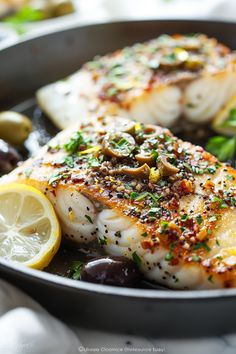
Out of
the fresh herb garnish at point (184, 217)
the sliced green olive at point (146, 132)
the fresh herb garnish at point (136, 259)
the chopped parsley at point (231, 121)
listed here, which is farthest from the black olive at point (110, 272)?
the chopped parsley at point (231, 121)

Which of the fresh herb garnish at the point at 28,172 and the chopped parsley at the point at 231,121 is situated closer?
the fresh herb garnish at the point at 28,172

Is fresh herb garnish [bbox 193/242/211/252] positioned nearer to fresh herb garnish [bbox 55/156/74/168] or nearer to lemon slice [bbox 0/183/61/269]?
lemon slice [bbox 0/183/61/269]

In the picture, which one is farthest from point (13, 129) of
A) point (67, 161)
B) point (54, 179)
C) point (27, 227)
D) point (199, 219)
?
point (199, 219)

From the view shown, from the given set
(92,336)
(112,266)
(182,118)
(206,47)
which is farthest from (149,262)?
(206,47)

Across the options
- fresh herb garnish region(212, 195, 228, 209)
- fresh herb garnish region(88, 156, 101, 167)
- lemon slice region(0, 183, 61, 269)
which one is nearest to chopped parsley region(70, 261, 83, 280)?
lemon slice region(0, 183, 61, 269)

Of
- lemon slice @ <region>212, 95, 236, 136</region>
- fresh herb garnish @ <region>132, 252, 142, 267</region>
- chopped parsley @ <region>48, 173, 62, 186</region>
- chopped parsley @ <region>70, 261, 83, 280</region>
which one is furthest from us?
lemon slice @ <region>212, 95, 236, 136</region>

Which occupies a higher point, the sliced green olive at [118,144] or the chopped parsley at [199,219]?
the sliced green olive at [118,144]

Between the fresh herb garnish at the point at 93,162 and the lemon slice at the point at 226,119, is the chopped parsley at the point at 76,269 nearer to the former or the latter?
the fresh herb garnish at the point at 93,162

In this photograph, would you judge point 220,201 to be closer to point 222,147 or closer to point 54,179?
point 54,179
